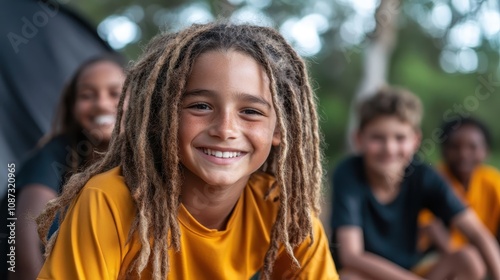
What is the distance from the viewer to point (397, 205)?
2.74 meters

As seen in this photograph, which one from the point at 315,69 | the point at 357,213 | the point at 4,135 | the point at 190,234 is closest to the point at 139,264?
the point at 190,234

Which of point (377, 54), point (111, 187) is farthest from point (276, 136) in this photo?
point (377, 54)

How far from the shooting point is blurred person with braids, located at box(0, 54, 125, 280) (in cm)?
223

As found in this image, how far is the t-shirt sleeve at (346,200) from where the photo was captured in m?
2.61

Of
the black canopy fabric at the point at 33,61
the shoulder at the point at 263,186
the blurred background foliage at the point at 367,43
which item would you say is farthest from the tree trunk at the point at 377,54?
the shoulder at the point at 263,186

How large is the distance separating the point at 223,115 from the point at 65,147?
103 cm

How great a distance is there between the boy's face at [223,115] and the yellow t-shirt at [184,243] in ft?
0.48

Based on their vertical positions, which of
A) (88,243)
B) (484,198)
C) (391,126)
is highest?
(391,126)

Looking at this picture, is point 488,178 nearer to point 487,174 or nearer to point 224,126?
point 487,174

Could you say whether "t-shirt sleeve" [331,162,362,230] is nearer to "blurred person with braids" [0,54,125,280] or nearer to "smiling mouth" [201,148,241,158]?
"blurred person with braids" [0,54,125,280]

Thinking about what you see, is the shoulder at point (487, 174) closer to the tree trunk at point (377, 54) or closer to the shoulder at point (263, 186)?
the shoulder at point (263, 186)

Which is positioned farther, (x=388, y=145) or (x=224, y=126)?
(x=388, y=145)

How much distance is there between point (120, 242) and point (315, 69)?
8212 millimetres

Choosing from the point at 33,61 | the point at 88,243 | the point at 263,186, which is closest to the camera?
the point at 88,243
